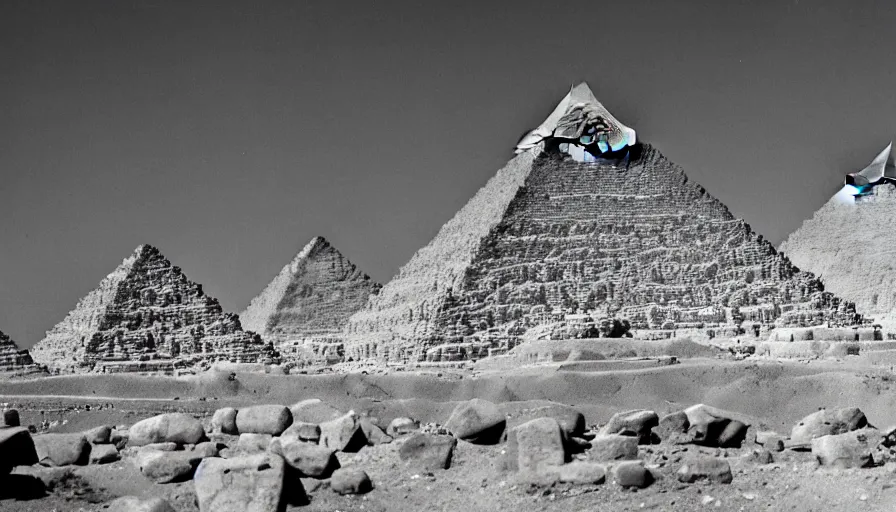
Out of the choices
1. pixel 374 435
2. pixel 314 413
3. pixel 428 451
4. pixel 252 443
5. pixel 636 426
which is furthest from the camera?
pixel 314 413

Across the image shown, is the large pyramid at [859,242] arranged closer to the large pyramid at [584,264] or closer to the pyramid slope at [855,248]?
the pyramid slope at [855,248]

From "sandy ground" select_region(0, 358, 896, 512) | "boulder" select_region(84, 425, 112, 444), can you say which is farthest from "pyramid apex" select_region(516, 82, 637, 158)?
"boulder" select_region(84, 425, 112, 444)

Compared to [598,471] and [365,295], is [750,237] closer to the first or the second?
[365,295]

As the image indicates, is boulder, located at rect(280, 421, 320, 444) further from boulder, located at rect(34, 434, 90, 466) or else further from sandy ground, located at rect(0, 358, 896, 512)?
boulder, located at rect(34, 434, 90, 466)

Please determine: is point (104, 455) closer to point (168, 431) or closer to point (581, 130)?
point (168, 431)

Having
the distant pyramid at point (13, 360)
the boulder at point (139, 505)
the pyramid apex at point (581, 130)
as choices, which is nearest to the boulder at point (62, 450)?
the boulder at point (139, 505)

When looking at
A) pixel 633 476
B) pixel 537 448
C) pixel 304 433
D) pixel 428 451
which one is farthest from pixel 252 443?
pixel 633 476

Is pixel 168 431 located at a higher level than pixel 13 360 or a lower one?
lower

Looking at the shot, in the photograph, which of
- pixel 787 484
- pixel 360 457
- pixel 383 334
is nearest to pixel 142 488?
pixel 360 457
